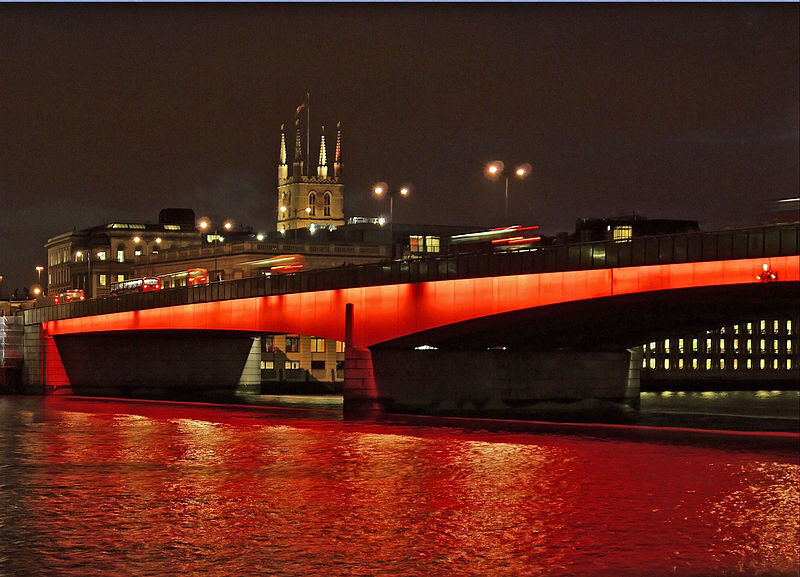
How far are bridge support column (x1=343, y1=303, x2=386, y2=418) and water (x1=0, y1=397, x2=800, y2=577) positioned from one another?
42.7 feet

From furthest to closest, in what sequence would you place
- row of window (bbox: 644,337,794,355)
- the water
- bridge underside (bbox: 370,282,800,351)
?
row of window (bbox: 644,337,794,355) < bridge underside (bbox: 370,282,800,351) < the water

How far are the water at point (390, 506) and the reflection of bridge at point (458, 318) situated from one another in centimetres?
724

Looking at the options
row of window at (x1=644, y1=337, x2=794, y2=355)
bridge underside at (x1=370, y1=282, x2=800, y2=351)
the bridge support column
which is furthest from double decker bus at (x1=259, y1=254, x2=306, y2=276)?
row of window at (x1=644, y1=337, x2=794, y2=355)

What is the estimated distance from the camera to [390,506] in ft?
113

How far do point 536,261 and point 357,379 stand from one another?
14.5 meters

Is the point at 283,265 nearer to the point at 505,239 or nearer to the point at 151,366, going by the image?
the point at 151,366

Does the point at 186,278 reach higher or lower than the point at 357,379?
higher

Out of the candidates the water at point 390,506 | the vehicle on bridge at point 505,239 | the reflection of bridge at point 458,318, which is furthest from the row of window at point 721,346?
the water at point 390,506

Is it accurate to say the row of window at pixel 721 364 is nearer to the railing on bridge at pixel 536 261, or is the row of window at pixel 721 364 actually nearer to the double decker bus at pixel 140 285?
the double decker bus at pixel 140 285

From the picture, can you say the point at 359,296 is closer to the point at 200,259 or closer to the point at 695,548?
the point at 695,548

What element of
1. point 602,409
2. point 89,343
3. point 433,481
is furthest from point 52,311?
point 433,481

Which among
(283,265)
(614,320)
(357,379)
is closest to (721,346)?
(283,265)

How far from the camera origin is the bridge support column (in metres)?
70.8

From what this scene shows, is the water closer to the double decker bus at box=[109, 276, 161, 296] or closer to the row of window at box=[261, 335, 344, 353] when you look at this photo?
the double decker bus at box=[109, 276, 161, 296]
